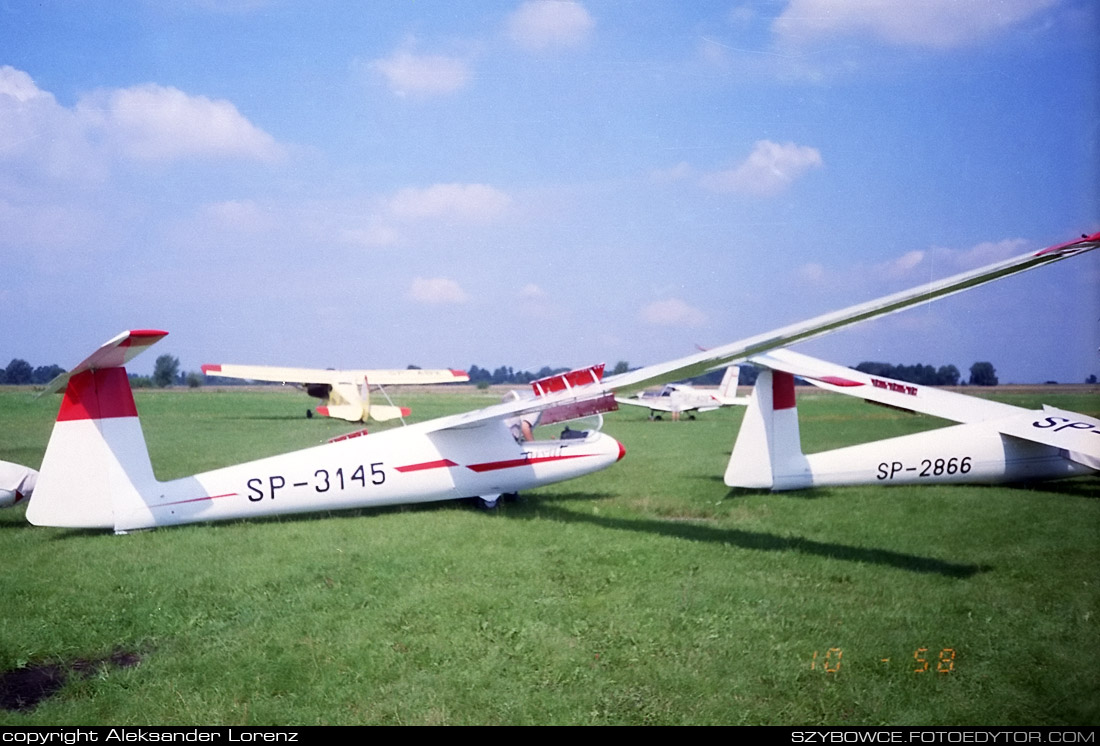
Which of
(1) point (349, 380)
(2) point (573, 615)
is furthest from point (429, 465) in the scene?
(1) point (349, 380)

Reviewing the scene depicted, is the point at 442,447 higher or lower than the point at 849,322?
lower

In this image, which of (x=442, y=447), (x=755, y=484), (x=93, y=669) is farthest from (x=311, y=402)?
(x=93, y=669)

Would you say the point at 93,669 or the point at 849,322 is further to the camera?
the point at 849,322

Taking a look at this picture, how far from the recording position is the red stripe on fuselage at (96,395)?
6.84m

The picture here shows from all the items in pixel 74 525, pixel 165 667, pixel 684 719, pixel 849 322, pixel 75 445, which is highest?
pixel 849 322

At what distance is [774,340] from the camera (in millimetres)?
5812

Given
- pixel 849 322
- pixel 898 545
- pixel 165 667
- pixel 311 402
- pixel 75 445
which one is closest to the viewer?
pixel 165 667

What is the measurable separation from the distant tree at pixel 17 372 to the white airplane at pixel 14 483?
1828 mm

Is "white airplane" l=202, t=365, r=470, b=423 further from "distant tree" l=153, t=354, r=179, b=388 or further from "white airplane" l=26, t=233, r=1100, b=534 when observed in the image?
"white airplane" l=26, t=233, r=1100, b=534

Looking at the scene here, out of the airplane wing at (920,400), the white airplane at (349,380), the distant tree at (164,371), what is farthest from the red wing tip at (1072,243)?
the white airplane at (349,380)

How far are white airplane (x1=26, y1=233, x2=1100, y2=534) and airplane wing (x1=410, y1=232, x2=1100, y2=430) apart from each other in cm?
1

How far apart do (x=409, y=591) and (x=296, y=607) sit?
3.13ft
